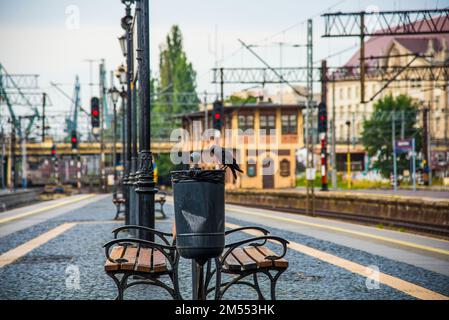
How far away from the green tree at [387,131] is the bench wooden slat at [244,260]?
6057 centimetres

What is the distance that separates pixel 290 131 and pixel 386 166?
29.9ft

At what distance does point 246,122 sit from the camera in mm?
69062

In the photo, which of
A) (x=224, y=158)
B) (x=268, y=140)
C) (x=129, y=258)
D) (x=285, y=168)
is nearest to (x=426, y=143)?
(x=285, y=168)

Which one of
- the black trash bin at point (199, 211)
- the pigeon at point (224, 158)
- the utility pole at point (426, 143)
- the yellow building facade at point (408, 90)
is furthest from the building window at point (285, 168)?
the black trash bin at point (199, 211)

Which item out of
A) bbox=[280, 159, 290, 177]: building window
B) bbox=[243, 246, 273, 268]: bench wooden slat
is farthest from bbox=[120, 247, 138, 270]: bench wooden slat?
bbox=[280, 159, 290, 177]: building window

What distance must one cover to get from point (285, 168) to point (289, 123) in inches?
162

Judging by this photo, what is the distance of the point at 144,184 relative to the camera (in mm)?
8531

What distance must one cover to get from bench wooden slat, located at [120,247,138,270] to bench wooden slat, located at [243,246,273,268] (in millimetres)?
950

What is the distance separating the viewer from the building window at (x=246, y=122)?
68625mm

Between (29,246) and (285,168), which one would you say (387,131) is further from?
(29,246)

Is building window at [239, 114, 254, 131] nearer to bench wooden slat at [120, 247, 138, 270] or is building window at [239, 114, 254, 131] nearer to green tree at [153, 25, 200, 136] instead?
green tree at [153, 25, 200, 136]

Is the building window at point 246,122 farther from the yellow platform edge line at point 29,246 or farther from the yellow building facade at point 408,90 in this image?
the yellow platform edge line at point 29,246
